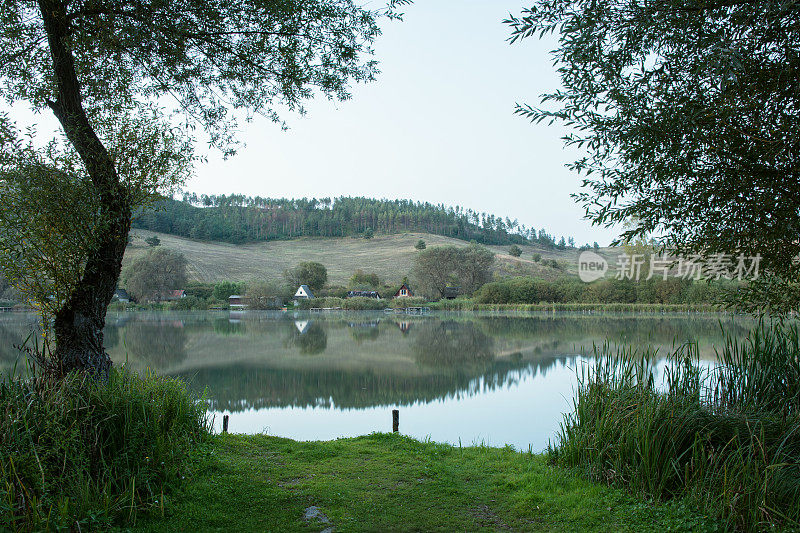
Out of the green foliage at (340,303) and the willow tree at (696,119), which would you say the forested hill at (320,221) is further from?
the willow tree at (696,119)

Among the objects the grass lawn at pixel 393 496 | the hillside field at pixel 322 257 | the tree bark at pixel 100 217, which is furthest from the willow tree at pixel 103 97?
the hillside field at pixel 322 257

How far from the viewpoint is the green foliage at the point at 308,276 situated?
57094 millimetres

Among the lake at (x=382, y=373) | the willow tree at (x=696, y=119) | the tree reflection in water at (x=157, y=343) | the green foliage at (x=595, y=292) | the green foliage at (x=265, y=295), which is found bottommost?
the tree reflection in water at (x=157, y=343)

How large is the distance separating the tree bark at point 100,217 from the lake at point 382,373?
86 cm

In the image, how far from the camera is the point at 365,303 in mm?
52625

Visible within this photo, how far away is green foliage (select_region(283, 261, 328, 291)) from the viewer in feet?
187

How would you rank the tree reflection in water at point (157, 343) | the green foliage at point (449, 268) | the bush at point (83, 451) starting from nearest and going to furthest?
the bush at point (83, 451) → the tree reflection in water at point (157, 343) → the green foliage at point (449, 268)

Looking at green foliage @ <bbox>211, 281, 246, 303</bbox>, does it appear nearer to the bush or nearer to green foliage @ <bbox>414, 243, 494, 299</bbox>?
green foliage @ <bbox>414, 243, 494, 299</bbox>

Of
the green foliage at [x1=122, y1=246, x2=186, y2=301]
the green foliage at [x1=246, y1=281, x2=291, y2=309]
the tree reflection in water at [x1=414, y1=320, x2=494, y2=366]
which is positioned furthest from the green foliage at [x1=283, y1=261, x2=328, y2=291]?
the tree reflection in water at [x1=414, y1=320, x2=494, y2=366]

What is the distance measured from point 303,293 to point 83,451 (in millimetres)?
52176

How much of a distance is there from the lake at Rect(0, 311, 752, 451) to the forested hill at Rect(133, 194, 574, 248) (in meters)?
60.2

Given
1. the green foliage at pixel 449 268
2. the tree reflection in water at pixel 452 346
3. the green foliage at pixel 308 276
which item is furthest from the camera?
the green foliage at pixel 308 276

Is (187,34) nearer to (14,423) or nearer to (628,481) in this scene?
(14,423)

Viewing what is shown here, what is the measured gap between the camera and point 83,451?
148 inches
